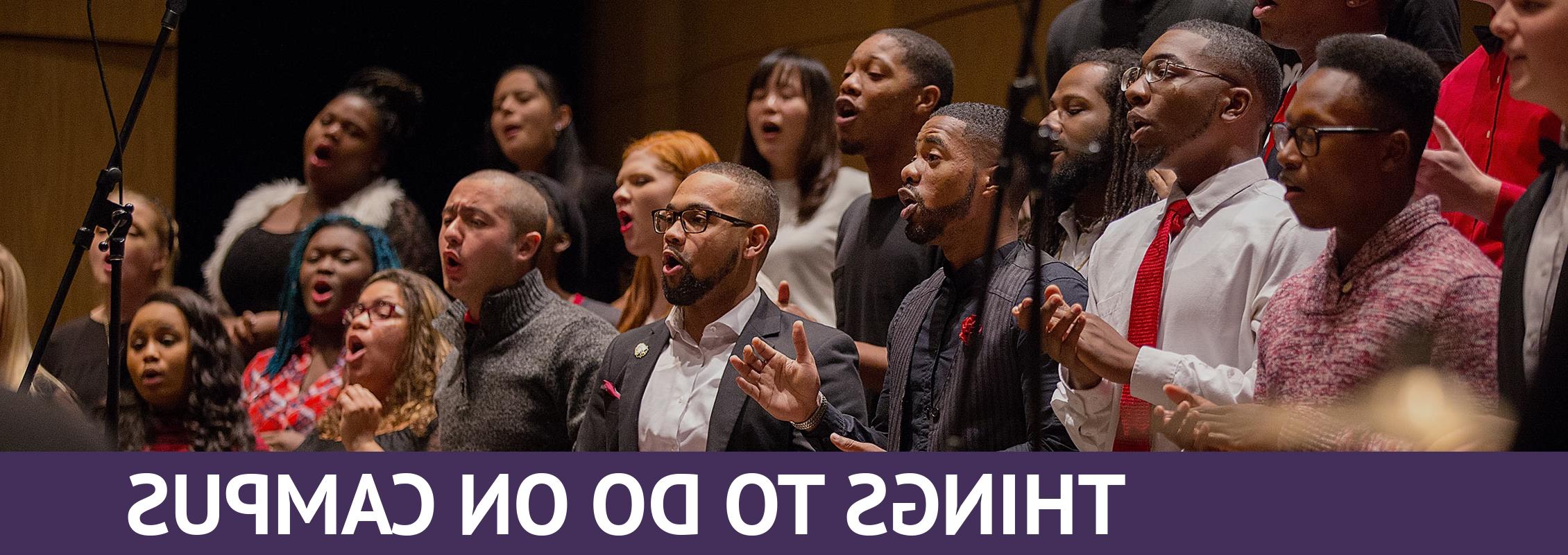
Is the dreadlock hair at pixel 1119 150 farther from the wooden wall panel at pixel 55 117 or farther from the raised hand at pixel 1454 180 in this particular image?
the wooden wall panel at pixel 55 117

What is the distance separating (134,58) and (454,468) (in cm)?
358

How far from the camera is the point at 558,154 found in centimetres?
470

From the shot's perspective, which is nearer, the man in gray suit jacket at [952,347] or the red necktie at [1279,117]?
the man in gray suit jacket at [952,347]

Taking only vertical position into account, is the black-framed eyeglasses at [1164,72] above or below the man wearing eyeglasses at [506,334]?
above

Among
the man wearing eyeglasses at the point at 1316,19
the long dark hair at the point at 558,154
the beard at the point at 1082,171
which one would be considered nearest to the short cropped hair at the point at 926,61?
the beard at the point at 1082,171

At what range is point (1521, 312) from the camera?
1829 millimetres

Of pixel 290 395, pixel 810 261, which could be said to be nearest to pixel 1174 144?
pixel 810 261

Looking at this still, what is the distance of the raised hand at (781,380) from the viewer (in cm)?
257

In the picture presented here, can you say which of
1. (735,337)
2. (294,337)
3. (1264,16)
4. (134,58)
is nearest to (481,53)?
(134,58)

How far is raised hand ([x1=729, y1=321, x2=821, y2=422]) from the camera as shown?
257cm

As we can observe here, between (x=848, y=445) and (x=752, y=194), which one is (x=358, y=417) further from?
(x=848, y=445)

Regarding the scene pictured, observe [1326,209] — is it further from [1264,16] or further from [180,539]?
[180,539]

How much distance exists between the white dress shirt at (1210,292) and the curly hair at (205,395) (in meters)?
2.10

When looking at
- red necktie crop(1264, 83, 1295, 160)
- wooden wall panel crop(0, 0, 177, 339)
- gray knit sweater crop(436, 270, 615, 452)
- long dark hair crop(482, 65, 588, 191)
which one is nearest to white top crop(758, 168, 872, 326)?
gray knit sweater crop(436, 270, 615, 452)
